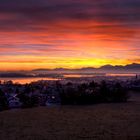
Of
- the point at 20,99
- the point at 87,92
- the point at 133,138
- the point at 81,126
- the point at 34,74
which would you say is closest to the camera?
the point at 133,138

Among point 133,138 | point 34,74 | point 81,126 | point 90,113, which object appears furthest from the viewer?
point 34,74

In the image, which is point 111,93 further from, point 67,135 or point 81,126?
point 67,135

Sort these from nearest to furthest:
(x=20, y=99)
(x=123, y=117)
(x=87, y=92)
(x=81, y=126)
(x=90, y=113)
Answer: (x=81, y=126) < (x=123, y=117) < (x=90, y=113) < (x=87, y=92) < (x=20, y=99)

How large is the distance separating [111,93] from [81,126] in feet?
29.0

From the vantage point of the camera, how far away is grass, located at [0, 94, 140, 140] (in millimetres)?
13688

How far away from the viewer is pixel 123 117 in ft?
57.0

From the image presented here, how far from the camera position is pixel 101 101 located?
2341 cm

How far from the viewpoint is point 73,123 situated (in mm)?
15953

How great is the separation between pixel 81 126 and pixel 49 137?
2128 millimetres

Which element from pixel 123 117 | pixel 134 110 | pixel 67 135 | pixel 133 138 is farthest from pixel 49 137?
pixel 134 110

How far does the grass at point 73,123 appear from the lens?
13.7m

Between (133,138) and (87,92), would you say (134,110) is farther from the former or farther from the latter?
(133,138)

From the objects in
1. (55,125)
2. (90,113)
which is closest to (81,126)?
(55,125)

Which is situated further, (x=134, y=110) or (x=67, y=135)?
(x=134, y=110)
